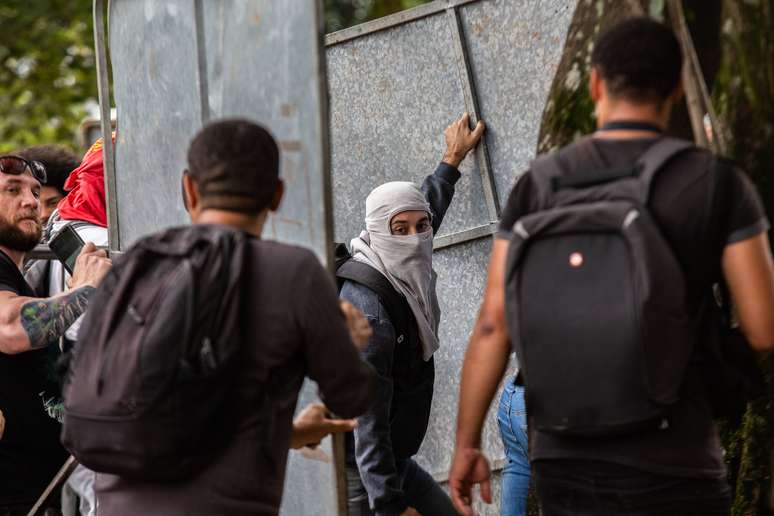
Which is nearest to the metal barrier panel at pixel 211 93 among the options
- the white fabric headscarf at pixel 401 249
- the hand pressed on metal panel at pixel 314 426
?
the hand pressed on metal panel at pixel 314 426

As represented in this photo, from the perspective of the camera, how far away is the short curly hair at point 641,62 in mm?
3211

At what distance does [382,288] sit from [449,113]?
1.12 m

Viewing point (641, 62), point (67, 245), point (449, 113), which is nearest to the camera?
point (641, 62)

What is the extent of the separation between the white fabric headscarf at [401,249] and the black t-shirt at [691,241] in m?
2.59

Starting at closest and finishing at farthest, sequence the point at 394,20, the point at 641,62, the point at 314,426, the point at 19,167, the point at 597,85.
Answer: the point at 641,62 < the point at 597,85 < the point at 314,426 < the point at 19,167 < the point at 394,20

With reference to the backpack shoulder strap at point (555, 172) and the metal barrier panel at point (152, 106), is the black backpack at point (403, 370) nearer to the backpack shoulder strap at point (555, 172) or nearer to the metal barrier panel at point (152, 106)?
the metal barrier panel at point (152, 106)

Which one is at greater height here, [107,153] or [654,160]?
[107,153]

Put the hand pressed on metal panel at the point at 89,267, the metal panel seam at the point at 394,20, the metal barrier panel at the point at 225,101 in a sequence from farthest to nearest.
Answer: the metal panel seam at the point at 394,20 → the hand pressed on metal panel at the point at 89,267 → the metal barrier panel at the point at 225,101

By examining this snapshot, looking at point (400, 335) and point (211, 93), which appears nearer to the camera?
point (211, 93)

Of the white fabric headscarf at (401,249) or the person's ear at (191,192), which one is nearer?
the person's ear at (191,192)

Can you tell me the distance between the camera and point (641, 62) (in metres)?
3.21

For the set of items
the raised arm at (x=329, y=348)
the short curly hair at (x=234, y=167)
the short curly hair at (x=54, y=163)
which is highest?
the short curly hair at (x=54, y=163)

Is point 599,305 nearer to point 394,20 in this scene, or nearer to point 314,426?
point 314,426

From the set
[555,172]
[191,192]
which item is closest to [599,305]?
[555,172]
